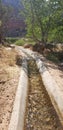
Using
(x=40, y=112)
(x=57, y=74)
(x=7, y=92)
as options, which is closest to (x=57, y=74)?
(x=57, y=74)

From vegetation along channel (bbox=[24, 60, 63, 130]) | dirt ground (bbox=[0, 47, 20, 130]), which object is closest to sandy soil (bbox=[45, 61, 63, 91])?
vegetation along channel (bbox=[24, 60, 63, 130])

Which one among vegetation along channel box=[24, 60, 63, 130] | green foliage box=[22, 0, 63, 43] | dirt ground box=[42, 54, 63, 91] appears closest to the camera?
vegetation along channel box=[24, 60, 63, 130]

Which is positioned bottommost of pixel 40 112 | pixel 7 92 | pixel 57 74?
pixel 57 74

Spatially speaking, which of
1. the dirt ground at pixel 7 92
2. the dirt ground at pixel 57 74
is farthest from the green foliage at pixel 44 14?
the dirt ground at pixel 7 92

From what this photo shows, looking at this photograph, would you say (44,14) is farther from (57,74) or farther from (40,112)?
(40,112)

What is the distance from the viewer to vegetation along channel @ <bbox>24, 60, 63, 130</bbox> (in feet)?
26.8

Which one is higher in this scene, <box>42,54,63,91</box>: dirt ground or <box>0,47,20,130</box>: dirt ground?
<box>0,47,20,130</box>: dirt ground

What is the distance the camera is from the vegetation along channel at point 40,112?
321 inches

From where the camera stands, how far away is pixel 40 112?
9281 millimetres

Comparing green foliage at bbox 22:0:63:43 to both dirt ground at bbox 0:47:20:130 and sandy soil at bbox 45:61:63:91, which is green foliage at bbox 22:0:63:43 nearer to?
sandy soil at bbox 45:61:63:91

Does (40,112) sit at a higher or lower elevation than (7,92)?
higher

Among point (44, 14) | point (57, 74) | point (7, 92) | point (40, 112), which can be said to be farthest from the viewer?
point (44, 14)

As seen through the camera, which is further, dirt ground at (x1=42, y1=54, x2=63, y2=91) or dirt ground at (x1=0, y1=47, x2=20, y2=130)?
dirt ground at (x1=42, y1=54, x2=63, y2=91)

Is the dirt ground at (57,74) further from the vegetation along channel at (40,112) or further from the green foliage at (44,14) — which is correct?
the green foliage at (44,14)
